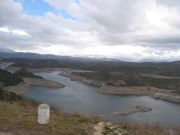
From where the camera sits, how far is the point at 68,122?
665 cm

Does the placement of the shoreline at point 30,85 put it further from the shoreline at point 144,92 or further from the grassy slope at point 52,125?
the grassy slope at point 52,125

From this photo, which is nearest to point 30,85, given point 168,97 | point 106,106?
point 106,106

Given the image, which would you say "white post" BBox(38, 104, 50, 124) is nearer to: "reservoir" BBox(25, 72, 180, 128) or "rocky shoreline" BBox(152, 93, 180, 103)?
"reservoir" BBox(25, 72, 180, 128)

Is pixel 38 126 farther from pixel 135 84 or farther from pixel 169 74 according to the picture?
pixel 169 74

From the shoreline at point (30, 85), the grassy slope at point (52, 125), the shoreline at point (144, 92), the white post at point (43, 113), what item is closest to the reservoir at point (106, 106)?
the shoreline at point (30, 85)

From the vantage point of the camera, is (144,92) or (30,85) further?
(144,92)

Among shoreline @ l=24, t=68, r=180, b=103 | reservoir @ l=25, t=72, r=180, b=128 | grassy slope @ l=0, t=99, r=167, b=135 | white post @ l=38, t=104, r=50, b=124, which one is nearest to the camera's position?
grassy slope @ l=0, t=99, r=167, b=135

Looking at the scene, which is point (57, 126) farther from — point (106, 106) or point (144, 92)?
point (144, 92)

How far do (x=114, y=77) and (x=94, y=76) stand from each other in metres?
8.30

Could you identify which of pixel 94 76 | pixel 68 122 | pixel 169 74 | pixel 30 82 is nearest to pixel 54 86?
pixel 30 82

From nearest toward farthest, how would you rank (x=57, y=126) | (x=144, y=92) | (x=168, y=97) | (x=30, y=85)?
(x=57, y=126)
(x=168, y=97)
(x=30, y=85)
(x=144, y=92)

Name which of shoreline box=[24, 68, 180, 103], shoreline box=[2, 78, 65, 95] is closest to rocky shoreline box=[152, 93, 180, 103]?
shoreline box=[24, 68, 180, 103]

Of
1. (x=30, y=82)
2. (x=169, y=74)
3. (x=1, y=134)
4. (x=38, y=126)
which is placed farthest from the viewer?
(x=169, y=74)

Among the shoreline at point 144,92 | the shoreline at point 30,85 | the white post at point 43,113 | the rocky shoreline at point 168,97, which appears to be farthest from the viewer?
the shoreline at point 144,92
